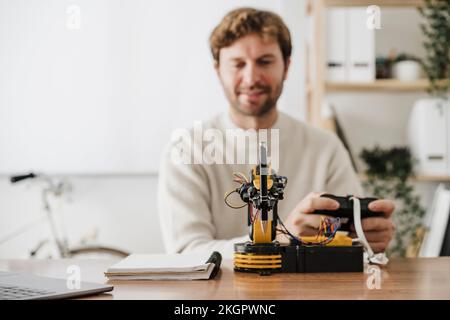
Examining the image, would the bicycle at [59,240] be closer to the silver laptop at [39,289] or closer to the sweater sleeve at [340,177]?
the sweater sleeve at [340,177]

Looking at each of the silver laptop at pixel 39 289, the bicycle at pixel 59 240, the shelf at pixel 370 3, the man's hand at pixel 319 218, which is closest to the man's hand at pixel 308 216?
the man's hand at pixel 319 218

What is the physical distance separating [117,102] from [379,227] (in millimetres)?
1621

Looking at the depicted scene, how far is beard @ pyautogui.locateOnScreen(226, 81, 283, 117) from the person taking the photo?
165 cm

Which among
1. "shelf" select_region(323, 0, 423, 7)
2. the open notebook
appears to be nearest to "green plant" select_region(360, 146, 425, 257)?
"shelf" select_region(323, 0, 423, 7)

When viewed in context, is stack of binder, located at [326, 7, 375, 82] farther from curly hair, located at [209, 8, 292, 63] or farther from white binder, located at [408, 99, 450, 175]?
curly hair, located at [209, 8, 292, 63]

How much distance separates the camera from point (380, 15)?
250 cm

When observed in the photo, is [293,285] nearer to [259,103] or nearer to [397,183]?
[259,103]

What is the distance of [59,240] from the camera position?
2426 millimetres

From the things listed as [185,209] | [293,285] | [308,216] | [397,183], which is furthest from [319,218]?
[397,183]

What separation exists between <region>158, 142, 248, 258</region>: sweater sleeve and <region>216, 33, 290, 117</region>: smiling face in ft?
0.86
